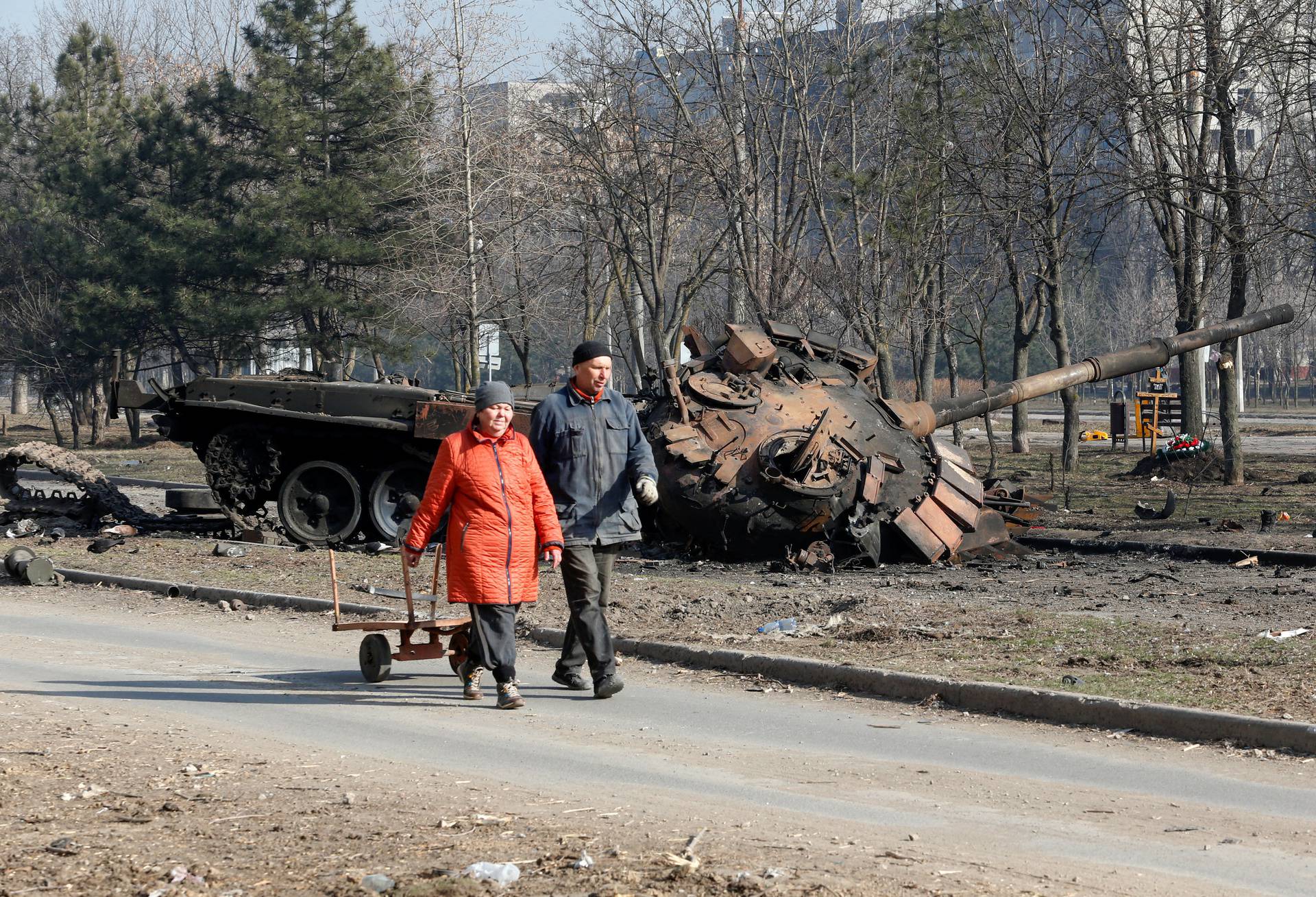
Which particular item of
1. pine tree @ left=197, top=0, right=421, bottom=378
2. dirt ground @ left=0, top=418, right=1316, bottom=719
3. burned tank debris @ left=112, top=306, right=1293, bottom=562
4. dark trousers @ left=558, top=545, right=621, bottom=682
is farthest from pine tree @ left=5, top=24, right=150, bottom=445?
dark trousers @ left=558, top=545, right=621, bottom=682

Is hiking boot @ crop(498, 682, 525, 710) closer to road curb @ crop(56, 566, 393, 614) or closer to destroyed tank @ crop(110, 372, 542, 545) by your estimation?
road curb @ crop(56, 566, 393, 614)

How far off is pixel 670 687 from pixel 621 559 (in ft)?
22.9

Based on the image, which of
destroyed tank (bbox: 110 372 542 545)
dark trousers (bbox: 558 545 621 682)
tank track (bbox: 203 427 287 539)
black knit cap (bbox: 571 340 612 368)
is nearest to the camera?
dark trousers (bbox: 558 545 621 682)

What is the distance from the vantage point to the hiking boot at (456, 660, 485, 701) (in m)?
8.68

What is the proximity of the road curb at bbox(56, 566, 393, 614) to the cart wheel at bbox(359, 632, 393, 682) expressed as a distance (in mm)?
2575

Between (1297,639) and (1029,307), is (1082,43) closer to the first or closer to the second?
(1029,307)

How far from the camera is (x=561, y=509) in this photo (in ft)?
28.6

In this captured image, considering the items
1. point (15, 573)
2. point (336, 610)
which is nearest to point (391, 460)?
point (15, 573)

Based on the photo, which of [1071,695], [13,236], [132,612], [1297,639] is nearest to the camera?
[1071,695]

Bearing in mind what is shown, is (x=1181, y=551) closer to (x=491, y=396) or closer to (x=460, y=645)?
(x=460, y=645)

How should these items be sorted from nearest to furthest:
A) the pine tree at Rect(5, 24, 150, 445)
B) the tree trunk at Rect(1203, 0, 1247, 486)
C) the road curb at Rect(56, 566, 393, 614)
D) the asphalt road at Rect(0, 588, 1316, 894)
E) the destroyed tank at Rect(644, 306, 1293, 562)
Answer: the asphalt road at Rect(0, 588, 1316, 894)
the road curb at Rect(56, 566, 393, 614)
the destroyed tank at Rect(644, 306, 1293, 562)
the tree trunk at Rect(1203, 0, 1247, 486)
the pine tree at Rect(5, 24, 150, 445)

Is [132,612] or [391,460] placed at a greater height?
[391,460]

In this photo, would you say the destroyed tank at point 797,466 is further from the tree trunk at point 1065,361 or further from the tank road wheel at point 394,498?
the tree trunk at point 1065,361

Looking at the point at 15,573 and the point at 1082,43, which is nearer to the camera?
the point at 15,573
